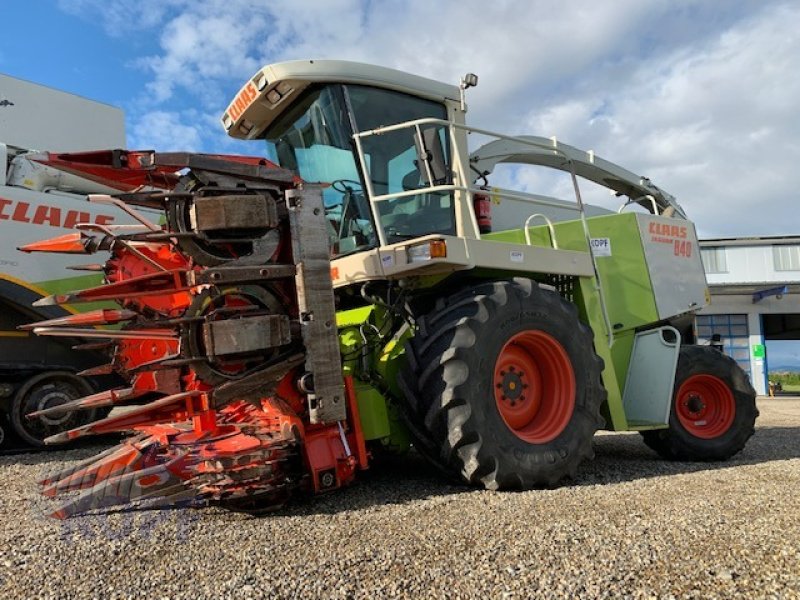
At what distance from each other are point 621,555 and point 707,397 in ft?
12.3

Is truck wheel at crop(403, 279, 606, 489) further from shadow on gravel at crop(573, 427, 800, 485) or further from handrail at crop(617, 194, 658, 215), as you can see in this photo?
handrail at crop(617, 194, 658, 215)

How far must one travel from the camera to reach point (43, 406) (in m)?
6.09

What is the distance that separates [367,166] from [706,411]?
12.1 ft

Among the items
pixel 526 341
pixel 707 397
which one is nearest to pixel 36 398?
pixel 526 341

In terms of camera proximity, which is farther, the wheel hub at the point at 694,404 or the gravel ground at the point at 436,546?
the wheel hub at the point at 694,404

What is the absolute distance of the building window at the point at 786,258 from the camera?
21500mm

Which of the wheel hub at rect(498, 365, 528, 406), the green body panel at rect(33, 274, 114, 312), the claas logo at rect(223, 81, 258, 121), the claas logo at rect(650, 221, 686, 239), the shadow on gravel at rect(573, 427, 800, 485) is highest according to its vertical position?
the claas logo at rect(223, 81, 258, 121)

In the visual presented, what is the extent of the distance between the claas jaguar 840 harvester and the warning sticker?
27mm

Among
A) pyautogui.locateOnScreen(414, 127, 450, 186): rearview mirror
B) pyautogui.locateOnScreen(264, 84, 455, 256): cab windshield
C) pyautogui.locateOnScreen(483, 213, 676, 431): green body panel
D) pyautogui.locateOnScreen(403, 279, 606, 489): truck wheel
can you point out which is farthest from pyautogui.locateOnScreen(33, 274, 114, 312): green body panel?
pyautogui.locateOnScreen(483, 213, 676, 431): green body panel

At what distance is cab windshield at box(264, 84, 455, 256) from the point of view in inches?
165

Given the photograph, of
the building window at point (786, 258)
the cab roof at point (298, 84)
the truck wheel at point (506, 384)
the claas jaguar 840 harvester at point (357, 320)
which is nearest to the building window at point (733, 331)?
the building window at point (786, 258)

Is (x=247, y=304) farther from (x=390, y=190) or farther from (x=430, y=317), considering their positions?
(x=390, y=190)

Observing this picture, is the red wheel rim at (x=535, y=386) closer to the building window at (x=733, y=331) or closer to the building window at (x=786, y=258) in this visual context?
the building window at (x=733, y=331)

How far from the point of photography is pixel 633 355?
522 centimetres
